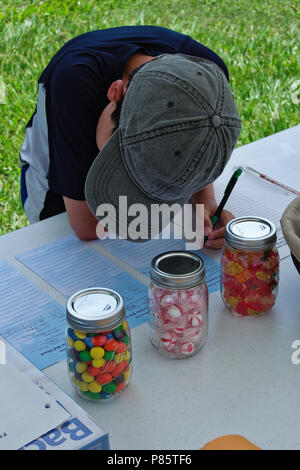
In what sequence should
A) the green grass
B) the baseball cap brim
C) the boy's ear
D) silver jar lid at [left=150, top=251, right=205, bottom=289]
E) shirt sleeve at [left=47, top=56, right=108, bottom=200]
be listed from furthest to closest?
the green grass → shirt sleeve at [left=47, top=56, right=108, bottom=200] → the boy's ear → the baseball cap brim → silver jar lid at [left=150, top=251, right=205, bottom=289]

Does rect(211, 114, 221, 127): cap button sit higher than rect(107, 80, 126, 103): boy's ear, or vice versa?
rect(211, 114, 221, 127): cap button

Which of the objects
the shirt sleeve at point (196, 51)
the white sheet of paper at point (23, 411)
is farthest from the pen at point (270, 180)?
the white sheet of paper at point (23, 411)

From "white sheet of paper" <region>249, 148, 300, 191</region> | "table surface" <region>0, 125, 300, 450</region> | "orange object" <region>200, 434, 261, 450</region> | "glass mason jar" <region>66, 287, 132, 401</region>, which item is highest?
"glass mason jar" <region>66, 287, 132, 401</region>

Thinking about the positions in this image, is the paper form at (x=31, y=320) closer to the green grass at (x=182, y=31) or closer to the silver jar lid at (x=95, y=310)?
the silver jar lid at (x=95, y=310)

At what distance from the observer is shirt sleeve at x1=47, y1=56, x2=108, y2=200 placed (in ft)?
4.17

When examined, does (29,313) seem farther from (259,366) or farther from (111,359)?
(259,366)

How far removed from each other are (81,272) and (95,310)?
301 millimetres

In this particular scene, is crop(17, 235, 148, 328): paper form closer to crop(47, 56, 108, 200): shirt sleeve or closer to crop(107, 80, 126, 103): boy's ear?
crop(47, 56, 108, 200): shirt sleeve

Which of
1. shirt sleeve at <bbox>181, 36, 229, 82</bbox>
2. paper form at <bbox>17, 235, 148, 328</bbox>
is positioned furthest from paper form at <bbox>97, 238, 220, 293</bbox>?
shirt sleeve at <bbox>181, 36, 229, 82</bbox>

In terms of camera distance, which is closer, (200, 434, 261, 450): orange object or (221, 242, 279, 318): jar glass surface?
(200, 434, 261, 450): orange object

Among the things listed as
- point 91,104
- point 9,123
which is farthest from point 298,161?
point 9,123

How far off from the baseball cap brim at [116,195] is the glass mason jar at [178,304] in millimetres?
161

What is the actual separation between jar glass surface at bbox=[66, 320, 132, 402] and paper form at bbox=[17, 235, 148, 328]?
0.51 ft

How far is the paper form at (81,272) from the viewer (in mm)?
1087
